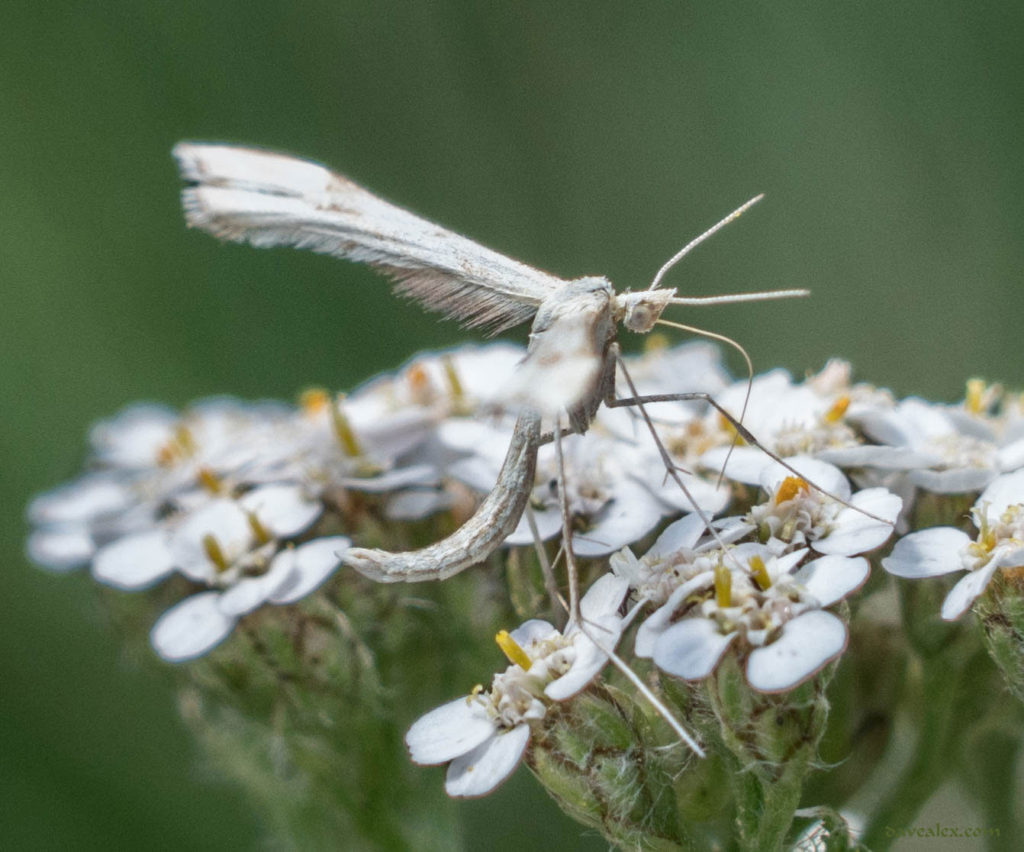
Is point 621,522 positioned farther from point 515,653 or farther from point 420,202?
point 420,202

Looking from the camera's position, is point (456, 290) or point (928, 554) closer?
point (928, 554)

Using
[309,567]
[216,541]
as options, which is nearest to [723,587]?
[309,567]

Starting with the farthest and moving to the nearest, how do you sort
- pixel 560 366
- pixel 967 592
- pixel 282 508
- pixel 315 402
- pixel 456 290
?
pixel 315 402 → pixel 282 508 → pixel 456 290 → pixel 967 592 → pixel 560 366

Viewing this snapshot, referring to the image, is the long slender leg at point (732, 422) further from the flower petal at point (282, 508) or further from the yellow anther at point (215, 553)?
the yellow anther at point (215, 553)

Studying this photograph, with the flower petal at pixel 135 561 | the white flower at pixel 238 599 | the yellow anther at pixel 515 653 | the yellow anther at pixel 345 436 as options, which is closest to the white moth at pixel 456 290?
the yellow anther at pixel 515 653

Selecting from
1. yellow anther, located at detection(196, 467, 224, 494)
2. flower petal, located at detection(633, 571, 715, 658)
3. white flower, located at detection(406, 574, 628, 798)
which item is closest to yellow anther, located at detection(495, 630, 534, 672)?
white flower, located at detection(406, 574, 628, 798)
